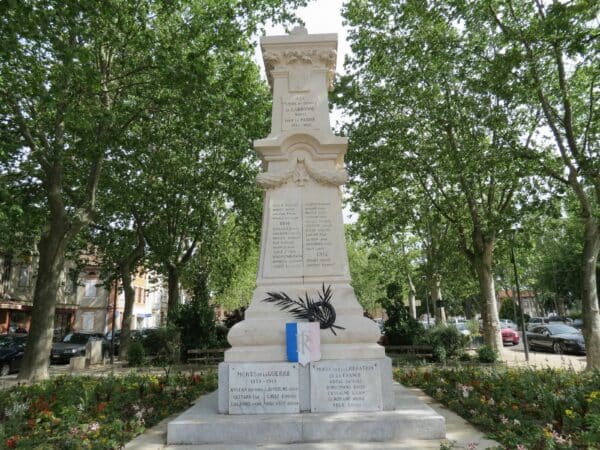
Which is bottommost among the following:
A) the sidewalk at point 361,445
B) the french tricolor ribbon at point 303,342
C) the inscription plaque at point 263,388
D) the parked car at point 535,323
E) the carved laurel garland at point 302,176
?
the sidewalk at point 361,445

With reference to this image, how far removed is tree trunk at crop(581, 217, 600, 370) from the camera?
12.6m

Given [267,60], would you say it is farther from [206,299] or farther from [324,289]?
[206,299]

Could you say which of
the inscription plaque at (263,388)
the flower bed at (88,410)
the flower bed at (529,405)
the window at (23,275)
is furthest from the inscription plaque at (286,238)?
the window at (23,275)

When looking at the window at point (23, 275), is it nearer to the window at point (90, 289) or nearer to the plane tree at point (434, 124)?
the window at point (90, 289)

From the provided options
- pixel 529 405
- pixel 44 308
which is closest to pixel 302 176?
pixel 529 405

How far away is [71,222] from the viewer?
14453 mm

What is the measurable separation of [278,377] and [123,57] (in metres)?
12.5

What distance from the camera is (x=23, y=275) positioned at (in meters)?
36.9

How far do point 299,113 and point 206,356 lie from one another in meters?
13.3

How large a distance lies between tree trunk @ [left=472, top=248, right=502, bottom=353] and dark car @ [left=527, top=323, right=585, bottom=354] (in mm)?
8070

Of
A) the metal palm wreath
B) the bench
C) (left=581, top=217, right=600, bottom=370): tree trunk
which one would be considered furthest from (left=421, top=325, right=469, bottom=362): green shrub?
the metal palm wreath

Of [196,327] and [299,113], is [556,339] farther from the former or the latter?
[299,113]

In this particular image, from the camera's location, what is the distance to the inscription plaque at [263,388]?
20.3ft

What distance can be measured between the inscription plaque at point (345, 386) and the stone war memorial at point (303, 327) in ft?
0.04
